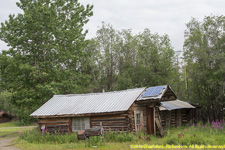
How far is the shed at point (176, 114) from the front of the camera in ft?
75.3

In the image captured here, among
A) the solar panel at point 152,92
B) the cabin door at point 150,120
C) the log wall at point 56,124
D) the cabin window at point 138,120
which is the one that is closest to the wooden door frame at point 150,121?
the cabin door at point 150,120

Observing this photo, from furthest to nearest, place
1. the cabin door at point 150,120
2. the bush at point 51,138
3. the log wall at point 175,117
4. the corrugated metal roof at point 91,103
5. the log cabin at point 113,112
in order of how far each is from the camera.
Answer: the log wall at point 175,117 < the cabin door at point 150,120 < the corrugated metal roof at point 91,103 < the log cabin at point 113,112 < the bush at point 51,138

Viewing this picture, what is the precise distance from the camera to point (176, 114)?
85.2 feet

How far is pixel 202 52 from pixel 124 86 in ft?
53.1

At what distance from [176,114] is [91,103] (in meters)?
10.9

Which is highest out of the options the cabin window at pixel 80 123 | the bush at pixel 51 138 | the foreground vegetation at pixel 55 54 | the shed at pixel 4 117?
the foreground vegetation at pixel 55 54

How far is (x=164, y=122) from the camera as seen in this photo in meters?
23.3

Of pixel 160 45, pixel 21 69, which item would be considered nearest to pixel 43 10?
pixel 21 69

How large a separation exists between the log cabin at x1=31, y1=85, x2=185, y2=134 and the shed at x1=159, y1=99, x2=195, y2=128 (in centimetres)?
244

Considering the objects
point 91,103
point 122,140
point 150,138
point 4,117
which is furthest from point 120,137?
point 4,117

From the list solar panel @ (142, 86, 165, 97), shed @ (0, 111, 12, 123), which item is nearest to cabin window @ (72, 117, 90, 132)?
solar panel @ (142, 86, 165, 97)

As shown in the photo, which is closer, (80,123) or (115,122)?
(115,122)

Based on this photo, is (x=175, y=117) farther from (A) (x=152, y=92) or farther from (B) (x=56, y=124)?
(B) (x=56, y=124)

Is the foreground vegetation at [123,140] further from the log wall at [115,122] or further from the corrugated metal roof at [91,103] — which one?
the corrugated metal roof at [91,103]
